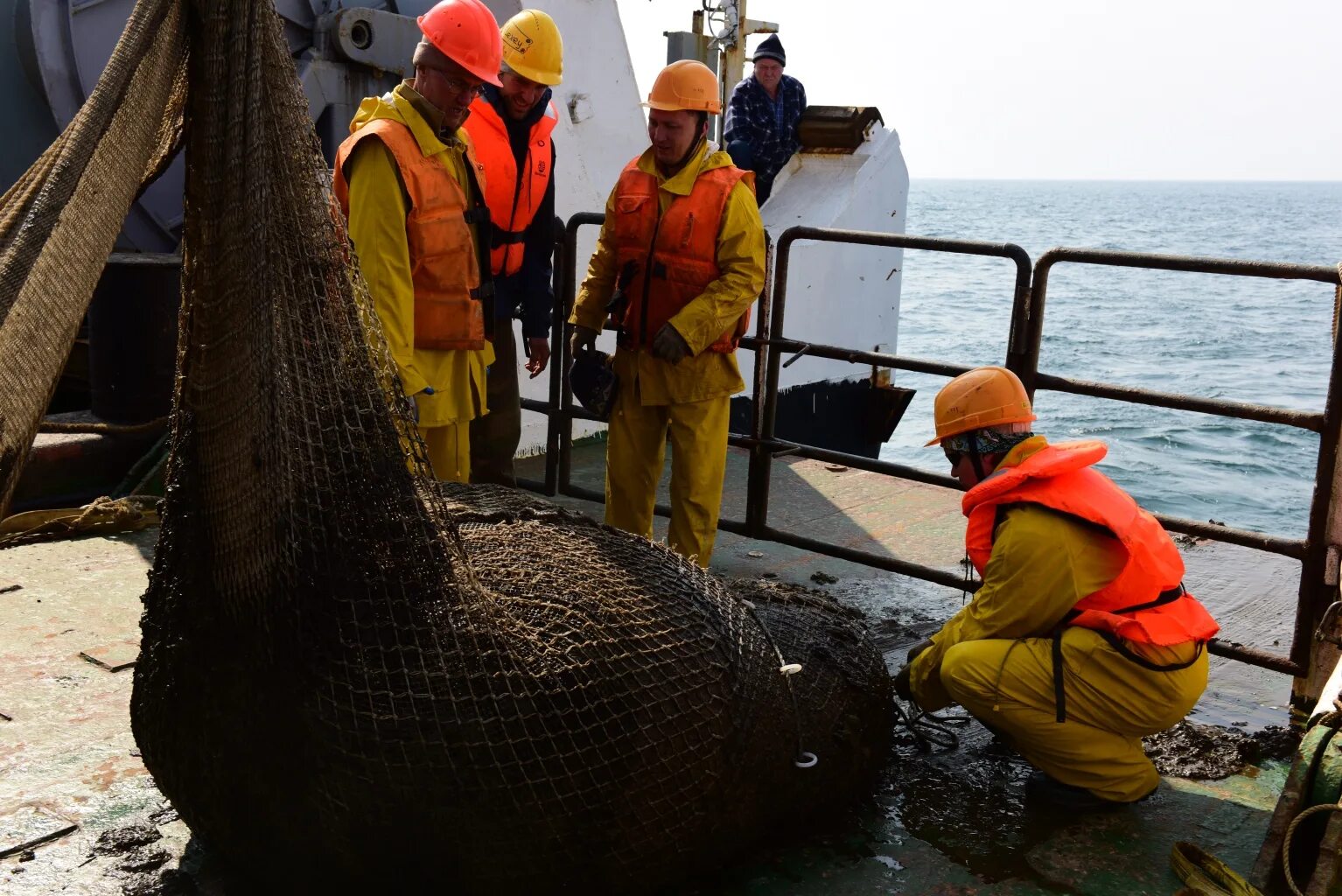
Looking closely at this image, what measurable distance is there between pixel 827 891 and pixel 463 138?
100 inches

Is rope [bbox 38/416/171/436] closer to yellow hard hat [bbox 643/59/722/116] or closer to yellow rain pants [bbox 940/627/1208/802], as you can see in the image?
yellow hard hat [bbox 643/59/722/116]

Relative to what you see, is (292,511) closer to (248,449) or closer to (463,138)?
(248,449)

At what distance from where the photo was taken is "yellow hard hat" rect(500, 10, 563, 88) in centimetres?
444

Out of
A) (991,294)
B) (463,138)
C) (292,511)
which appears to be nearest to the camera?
(292,511)

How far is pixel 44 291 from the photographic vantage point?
1933mm

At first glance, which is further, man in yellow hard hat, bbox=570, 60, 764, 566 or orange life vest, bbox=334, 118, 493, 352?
man in yellow hard hat, bbox=570, 60, 764, 566

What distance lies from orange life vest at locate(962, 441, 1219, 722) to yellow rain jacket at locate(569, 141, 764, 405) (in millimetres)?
1438

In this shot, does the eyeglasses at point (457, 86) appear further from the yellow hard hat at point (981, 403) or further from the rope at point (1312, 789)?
the rope at point (1312, 789)

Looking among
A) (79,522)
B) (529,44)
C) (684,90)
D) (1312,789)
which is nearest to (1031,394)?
(684,90)

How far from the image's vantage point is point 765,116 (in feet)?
29.3

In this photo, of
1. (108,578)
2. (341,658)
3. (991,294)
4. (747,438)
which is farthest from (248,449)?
(991,294)

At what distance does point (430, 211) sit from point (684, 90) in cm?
107

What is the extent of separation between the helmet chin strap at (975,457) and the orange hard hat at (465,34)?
5.69ft

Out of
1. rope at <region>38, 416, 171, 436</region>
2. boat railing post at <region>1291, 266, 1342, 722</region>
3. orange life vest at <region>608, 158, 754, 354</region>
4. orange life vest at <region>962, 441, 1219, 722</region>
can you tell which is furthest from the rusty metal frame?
rope at <region>38, 416, 171, 436</region>
